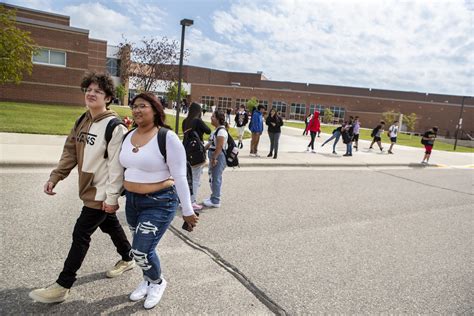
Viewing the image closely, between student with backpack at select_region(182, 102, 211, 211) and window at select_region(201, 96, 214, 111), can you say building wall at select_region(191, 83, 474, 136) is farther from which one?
student with backpack at select_region(182, 102, 211, 211)

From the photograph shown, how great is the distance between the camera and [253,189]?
25.4ft

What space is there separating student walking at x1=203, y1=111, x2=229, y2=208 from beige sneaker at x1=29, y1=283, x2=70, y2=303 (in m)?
3.19

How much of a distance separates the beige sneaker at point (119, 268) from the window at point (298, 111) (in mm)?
67046

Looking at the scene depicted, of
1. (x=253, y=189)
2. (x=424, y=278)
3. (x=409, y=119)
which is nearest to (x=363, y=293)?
(x=424, y=278)

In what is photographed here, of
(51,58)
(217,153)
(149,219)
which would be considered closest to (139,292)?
(149,219)

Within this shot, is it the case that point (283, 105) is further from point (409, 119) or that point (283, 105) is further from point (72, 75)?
point (72, 75)

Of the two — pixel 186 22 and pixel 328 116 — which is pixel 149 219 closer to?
pixel 186 22

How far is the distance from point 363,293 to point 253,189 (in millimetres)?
4397

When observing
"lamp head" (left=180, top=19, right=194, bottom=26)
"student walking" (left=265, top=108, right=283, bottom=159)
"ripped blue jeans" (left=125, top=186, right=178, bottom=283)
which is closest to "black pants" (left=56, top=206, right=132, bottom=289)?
"ripped blue jeans" (left=125, top=186, right=178, bottom=283)

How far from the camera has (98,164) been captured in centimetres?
290

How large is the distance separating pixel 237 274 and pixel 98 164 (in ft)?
6.09

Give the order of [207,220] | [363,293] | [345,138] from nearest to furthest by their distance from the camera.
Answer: [363,293] → [207,220] → [345,138]

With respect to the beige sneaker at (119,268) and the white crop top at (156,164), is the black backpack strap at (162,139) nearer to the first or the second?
the white crop top at (156,164)

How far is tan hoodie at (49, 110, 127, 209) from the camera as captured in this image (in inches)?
112
